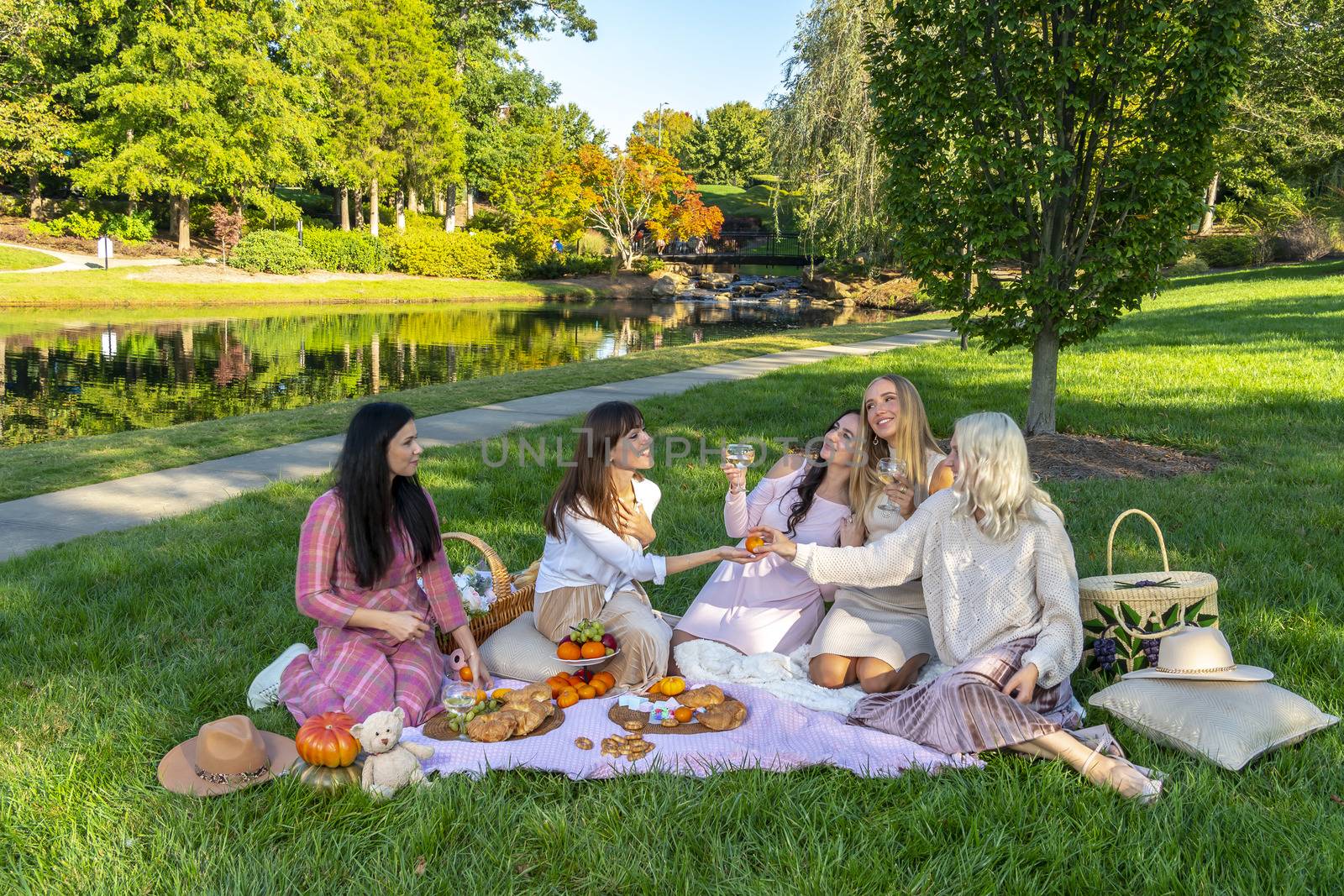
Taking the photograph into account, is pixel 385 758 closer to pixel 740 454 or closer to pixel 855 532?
pixel 740 454

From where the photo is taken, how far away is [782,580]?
485 cm

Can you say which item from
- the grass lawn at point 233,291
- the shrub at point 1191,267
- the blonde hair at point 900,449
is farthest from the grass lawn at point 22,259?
the shrub at point 1191,267

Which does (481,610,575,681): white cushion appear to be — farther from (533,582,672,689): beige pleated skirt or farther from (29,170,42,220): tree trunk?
(29,170,42,220): tree trunk

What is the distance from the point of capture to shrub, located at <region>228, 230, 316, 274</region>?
3450cm

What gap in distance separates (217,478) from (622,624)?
5.28 m

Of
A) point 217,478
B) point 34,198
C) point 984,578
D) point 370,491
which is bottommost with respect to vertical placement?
point 217,478

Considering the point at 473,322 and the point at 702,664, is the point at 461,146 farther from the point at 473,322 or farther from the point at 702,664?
the point at 702,664

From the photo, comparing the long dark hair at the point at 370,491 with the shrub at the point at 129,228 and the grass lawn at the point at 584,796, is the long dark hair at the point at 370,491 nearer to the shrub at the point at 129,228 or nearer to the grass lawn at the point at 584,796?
the grass lawn at the point at 584,796

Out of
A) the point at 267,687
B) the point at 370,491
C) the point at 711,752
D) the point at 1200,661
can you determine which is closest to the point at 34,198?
the point at 267,687

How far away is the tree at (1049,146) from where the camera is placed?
25.2 feet

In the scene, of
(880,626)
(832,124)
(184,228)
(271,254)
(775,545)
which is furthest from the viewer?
(184,228)

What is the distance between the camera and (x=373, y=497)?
3846mm

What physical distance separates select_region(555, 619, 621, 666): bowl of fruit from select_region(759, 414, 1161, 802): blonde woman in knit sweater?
867 mm

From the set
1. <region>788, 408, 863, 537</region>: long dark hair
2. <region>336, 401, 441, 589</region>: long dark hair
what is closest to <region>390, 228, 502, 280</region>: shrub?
<region>788, 408, 863, 537</region>: long dark hair
